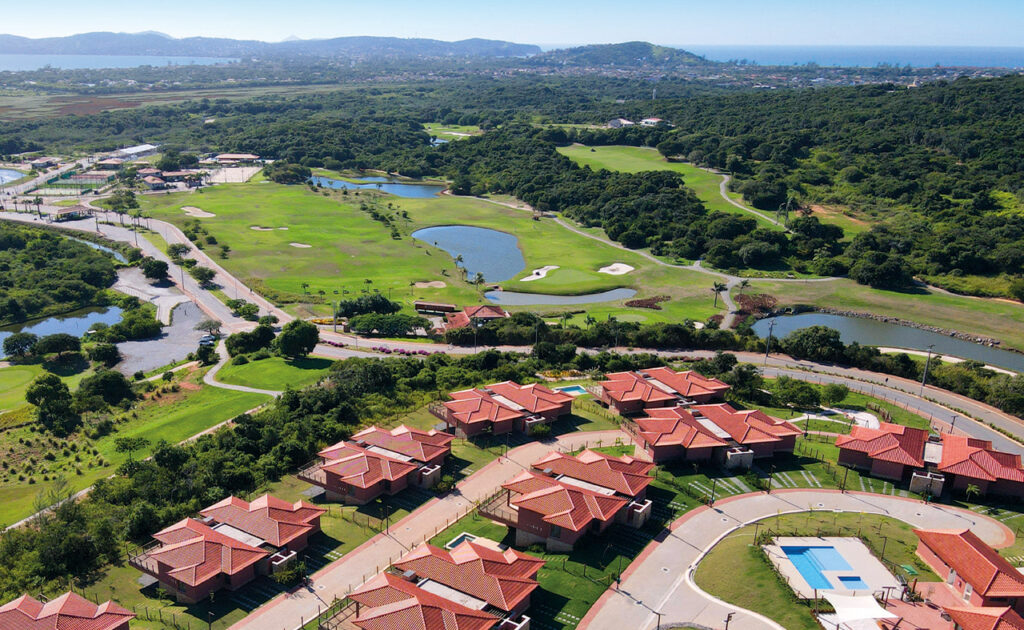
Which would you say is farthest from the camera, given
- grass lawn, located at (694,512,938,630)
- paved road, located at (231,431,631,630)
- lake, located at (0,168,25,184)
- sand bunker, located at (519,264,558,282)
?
lake, located at (0,168,25,184)

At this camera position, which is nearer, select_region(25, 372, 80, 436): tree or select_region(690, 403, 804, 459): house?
select_region(690, 403, 804, 459): house

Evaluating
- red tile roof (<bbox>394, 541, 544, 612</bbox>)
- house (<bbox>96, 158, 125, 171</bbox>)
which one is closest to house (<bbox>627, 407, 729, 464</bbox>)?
red tile roof (<bbox>394, 541, 544, 612</bbox>)

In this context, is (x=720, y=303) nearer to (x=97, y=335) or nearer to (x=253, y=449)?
(x=253, y=449)

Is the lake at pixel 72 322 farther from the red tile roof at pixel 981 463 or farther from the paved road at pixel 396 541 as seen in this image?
the red tile roof at pixel 981 463

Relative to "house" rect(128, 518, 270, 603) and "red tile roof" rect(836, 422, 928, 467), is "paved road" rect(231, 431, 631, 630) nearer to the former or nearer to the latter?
"house" rect(128, 518, 270, 603)

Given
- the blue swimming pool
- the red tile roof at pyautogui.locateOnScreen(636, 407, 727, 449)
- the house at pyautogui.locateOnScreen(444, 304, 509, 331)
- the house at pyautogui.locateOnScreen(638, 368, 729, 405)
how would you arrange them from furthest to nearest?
the house at pyautogui.locateOnScreen(444, 304, 509, 331) → the house at pyautogui.locateOnScreen(638, 368, 729, 405) → the red tile roof at pyautogui.locateOnScreen(636, 407, 727, 449) → the blue swimming pool

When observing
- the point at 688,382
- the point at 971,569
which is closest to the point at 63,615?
the point at 971,569
